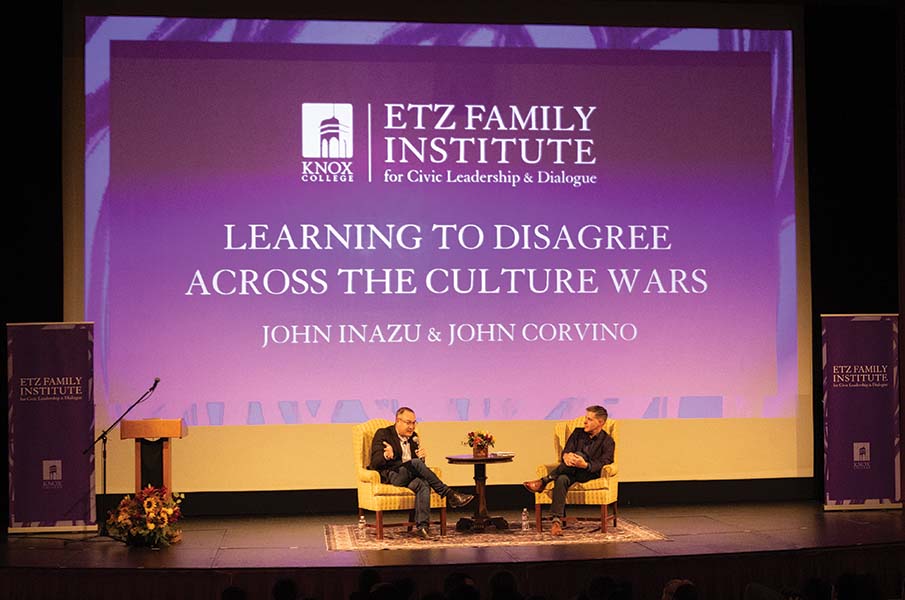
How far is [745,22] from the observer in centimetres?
969

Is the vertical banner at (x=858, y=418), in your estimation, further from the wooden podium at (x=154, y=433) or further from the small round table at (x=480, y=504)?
the wooden podium at (x=154, y=433)

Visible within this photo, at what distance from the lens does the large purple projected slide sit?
29.7ft

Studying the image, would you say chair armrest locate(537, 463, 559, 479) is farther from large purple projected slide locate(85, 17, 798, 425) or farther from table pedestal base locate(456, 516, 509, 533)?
large purple projected slide locate(85, 17, 798, 425)

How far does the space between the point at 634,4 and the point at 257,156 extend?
3.13 metres

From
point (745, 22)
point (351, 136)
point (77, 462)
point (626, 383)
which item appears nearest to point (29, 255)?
point (77, 462)

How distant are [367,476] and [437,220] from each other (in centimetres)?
209

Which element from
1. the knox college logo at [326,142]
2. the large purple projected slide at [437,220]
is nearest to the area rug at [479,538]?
the large purple projected slide at [437,220]

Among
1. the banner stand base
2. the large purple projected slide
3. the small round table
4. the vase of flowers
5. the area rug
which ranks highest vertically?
the large purple projected slide

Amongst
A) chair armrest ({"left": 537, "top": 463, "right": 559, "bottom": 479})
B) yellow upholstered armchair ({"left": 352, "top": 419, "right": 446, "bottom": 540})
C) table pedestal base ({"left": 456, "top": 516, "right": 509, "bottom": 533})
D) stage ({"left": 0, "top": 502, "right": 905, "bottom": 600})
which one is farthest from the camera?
chair armrest ({"left": 537, "top": 463, "right": 559, "bottom": 479})

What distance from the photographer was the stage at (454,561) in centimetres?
664

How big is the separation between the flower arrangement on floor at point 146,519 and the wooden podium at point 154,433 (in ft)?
1.38

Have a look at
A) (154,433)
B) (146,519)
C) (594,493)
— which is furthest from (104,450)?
(594,493)

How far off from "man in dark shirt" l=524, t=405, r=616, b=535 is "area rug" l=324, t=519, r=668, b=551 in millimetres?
A: 195

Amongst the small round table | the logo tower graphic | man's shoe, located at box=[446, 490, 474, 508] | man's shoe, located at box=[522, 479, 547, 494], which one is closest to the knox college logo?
the logo tower graphic
